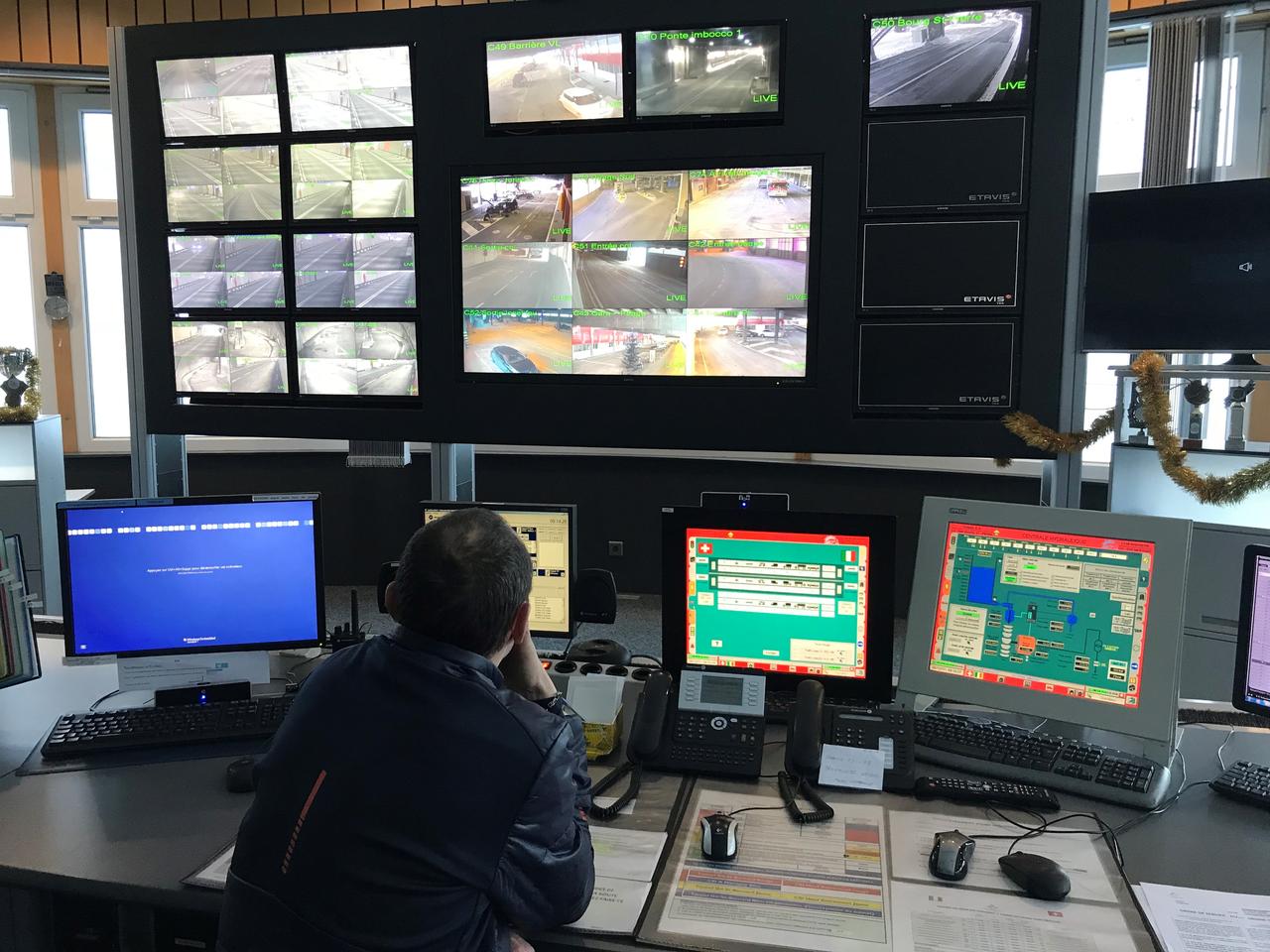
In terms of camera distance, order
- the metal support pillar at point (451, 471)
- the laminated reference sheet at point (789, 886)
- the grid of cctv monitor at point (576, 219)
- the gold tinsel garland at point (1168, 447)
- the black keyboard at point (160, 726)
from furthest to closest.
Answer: the metal support pillar at point (451, 471)
the grid of cctv monitor at point (576, 219)
the gold tinsel garland at point (1168, 447)
the black keyboard at point (160, 726)
the laminated reference sheet at point (789, 886)

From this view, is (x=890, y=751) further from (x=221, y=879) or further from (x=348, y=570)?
(x=348, y=570)

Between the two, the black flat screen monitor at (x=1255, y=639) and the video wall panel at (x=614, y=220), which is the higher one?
the video wall panel at (x=614, y=220)

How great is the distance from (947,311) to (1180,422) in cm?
228

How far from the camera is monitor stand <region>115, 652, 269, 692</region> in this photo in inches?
77.8

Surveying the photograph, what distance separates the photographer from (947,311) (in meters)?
2.48

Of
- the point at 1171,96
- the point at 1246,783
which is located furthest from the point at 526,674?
the point at 1171,96

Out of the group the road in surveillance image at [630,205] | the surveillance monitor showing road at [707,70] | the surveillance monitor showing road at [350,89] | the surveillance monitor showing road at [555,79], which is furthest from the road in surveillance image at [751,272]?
the surveillance monitor showing road at [350,89]

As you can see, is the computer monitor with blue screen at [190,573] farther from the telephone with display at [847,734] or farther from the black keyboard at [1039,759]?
the black keyboard at [1039,759]

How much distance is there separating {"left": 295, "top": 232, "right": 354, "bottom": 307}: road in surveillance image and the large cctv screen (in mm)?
376

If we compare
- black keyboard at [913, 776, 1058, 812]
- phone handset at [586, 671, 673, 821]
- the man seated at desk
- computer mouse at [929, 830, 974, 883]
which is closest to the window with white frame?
phone handset at [586, 671, 673, 821]

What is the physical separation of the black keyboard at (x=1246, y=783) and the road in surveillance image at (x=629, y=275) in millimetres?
1683

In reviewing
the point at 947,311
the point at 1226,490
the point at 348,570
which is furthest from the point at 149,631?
the point at 348,570

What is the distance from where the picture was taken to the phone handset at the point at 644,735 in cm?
166

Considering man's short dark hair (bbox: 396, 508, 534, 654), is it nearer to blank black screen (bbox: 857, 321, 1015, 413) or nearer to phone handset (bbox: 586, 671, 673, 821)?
phone handset (bbox: 586, 671, 673, 821)
